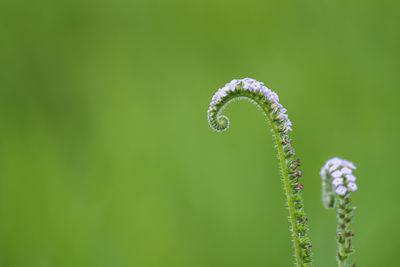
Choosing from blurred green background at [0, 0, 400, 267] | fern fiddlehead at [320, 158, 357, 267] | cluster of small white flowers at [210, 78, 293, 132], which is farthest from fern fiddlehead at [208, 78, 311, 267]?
blurred green background at [0, 0, 400, 267]

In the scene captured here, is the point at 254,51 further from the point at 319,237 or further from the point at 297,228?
the point at 297,228

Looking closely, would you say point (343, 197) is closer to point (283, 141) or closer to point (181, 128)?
point (283, 141)

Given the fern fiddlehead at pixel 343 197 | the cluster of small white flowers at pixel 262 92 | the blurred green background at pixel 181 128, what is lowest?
the fern fiddlehead at pixel 343 197

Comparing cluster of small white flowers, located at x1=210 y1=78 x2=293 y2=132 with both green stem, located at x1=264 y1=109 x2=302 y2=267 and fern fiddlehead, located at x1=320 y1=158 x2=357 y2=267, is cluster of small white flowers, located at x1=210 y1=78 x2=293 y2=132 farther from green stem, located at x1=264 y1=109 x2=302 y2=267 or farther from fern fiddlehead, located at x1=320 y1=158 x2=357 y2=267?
fern fiddlehead, located at x1=320 y1=158 x2=357 y2=267

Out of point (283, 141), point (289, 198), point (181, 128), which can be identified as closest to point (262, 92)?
point (283, 141)

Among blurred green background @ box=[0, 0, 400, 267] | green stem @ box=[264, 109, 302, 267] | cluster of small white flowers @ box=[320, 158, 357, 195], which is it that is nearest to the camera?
cluster of small white flowers @ box=[320, 158, 357, 195]

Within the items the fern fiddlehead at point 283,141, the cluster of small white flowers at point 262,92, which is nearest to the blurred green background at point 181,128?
the fern fiddlehead at point 283,141

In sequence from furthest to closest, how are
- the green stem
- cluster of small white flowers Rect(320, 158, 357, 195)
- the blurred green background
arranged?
the blurred green background → the green stem → cluster of small white flowers Rect(320, 158, 357, 195)

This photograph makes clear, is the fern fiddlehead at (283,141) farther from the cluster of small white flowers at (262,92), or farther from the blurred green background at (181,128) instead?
the blurred green background at (181,128)

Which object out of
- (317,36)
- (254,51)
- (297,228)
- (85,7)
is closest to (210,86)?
(254,51)
